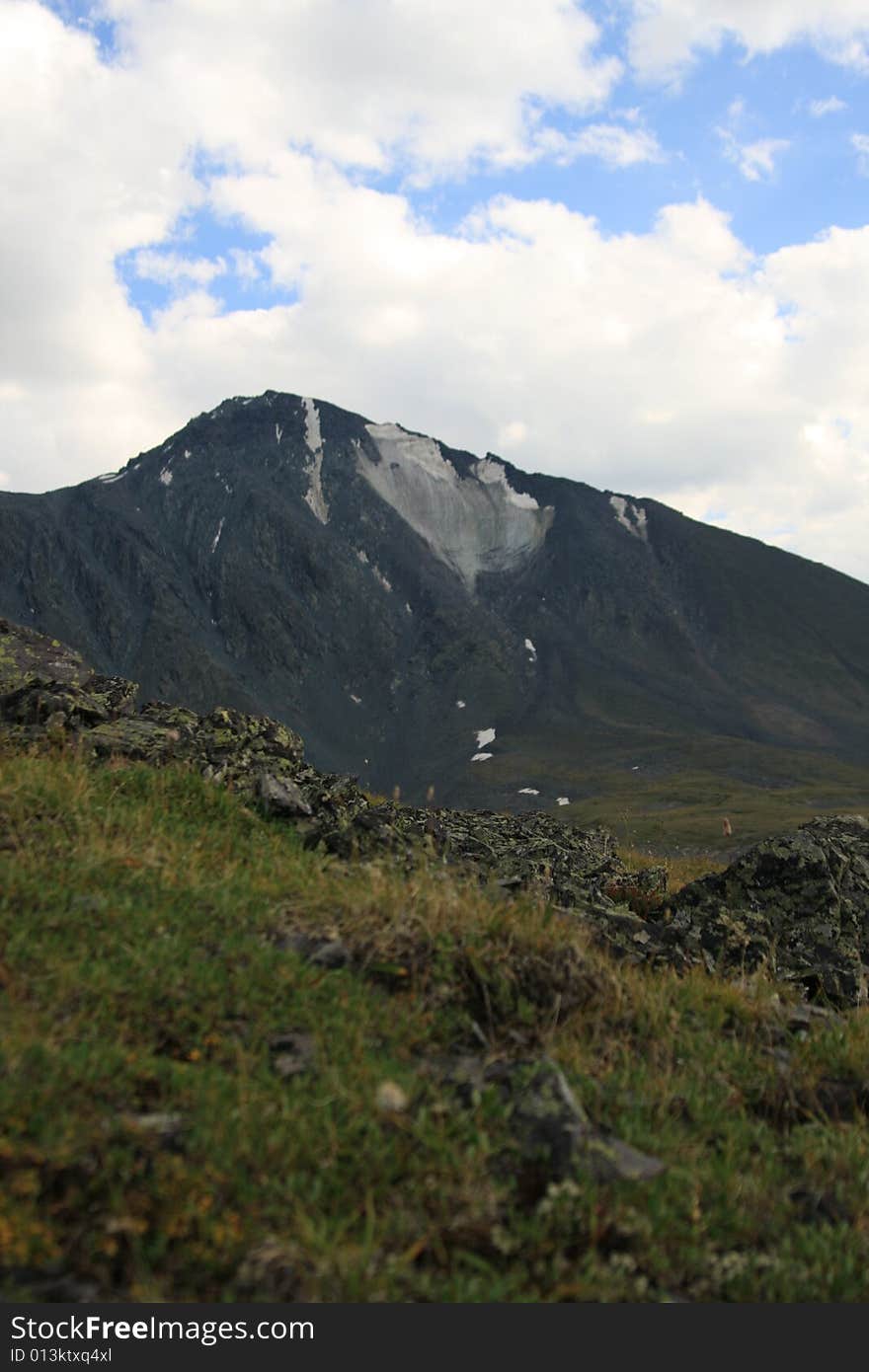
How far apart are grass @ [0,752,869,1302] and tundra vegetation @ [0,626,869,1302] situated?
0.02 meters

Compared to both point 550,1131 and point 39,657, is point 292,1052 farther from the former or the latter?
point 39,657

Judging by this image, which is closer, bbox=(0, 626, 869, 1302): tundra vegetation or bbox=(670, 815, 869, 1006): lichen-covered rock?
bbox=(0, 626, 869, 1302): tundra vegetation

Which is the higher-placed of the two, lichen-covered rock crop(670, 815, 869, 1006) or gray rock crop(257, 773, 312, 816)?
gray rock crop(257, 773, 312, 816)

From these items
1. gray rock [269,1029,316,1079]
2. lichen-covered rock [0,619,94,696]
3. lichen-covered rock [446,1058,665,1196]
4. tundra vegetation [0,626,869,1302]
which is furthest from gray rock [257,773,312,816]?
lichen-covered rock [0,619,94,696]

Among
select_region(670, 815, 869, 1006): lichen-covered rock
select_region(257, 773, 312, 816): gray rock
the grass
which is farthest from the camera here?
select_region(670, 815, 869, 1006): lichen-covered rock

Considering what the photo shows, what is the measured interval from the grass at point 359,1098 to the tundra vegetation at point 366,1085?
0.02 metres

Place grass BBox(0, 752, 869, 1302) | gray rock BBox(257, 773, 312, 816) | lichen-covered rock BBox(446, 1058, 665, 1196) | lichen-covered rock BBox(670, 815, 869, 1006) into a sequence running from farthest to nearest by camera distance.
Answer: lichen-covered rock BBox(670, 815, 869, 1006), gray rock BBox(257, 773, 312, 816), lichen-covered rock BBox(446, 1058, 665, 1196), grass BBox(0, 752, 869, 1302)

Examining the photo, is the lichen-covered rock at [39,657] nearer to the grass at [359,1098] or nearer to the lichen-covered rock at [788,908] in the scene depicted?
the grass at [359,1098]

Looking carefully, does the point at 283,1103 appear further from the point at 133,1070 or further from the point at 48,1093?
the point at 48,1093

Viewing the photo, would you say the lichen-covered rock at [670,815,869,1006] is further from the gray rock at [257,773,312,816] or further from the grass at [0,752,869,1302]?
the gray rock at [257,773,312,816]

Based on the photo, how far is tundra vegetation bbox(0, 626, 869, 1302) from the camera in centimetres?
418

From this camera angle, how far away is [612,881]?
17094mm

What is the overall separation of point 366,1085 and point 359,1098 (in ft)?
0.56

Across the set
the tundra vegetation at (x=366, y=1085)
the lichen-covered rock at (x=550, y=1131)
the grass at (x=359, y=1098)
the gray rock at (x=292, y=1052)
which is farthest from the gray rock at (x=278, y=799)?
the lichen-covered rock at (x=550, y=1131)
